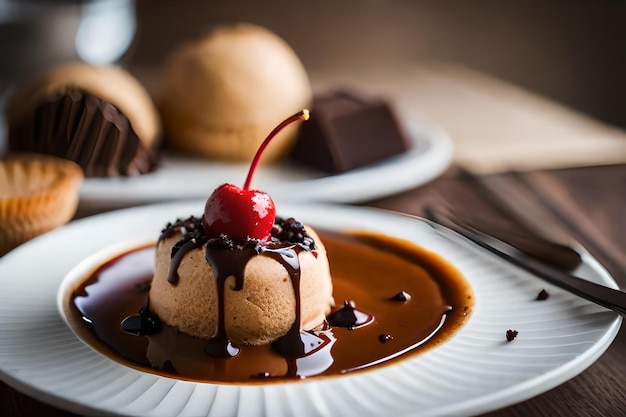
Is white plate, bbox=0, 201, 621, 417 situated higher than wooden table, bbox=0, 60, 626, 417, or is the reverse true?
white plate, bbox=0, 201, 621, 417

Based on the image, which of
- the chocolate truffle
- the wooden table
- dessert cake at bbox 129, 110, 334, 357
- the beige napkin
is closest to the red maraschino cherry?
dessert cake at bbox 129, 110, 334, 357

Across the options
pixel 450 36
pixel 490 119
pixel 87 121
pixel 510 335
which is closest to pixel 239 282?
pixel 510 335

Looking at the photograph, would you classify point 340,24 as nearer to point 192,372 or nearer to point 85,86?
point 85,86

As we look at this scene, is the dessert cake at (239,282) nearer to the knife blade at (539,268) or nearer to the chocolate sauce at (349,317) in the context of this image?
the chocolate sauce at (349,317)

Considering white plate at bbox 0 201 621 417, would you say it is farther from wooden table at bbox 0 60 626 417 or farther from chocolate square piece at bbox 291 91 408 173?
chocolate square piece at bbox 291 91 408 173

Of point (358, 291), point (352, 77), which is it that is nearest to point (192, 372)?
point (358, 291)
